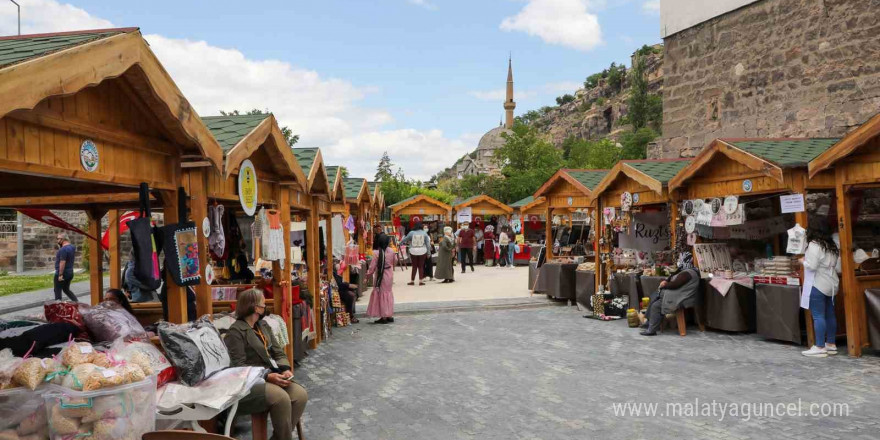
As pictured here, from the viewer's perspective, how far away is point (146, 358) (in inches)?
142

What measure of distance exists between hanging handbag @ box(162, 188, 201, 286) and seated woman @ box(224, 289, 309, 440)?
443 mm

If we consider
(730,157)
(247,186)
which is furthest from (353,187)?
(247,186)

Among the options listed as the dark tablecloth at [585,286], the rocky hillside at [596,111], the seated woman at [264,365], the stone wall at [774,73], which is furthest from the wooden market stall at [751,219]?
the rocky hillside at [596,111]

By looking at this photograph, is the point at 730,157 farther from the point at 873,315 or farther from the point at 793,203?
the point at 873,315

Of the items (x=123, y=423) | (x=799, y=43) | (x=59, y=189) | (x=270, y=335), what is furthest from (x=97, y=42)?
(x=799, y=43)

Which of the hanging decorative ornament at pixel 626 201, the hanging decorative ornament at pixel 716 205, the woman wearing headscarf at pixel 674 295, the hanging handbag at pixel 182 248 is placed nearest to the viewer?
the hanging handbag at pixel 182 248

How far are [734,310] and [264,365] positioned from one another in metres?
6.95

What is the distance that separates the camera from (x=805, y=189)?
8031 mm

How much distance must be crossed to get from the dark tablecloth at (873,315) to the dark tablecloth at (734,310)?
5.42 ft

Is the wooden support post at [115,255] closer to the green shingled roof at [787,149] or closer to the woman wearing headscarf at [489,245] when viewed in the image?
the green shingled roof at [787,149]

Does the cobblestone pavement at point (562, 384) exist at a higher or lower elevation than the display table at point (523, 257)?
lower

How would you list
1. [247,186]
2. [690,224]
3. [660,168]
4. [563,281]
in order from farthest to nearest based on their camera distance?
[563,281], [660,168], [690,224], [247,186]

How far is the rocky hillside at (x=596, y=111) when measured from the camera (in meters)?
79.4

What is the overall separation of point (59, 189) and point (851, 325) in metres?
8.81
